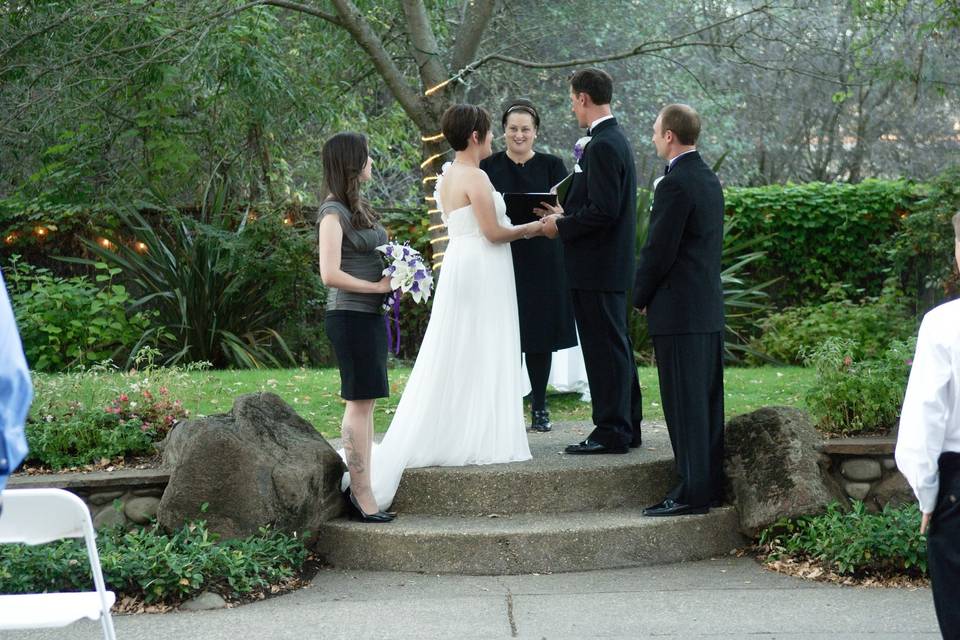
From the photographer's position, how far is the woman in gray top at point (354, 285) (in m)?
5.54

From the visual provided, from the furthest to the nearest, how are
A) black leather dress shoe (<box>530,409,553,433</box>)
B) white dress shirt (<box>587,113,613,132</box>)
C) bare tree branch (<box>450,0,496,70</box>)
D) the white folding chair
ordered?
bare tree branch (<box>450,0,496,70</box>), black leather dress shoe (<box>530,409,553,433</box>), white dress shirt (<box>587,113,613,132</box>), the white folding chair

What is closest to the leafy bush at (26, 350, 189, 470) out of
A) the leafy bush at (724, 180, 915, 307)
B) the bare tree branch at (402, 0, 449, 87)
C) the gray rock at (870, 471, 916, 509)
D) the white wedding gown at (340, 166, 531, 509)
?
the white wedding gown at (340, 166, 531, 509)

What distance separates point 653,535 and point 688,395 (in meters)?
0.74

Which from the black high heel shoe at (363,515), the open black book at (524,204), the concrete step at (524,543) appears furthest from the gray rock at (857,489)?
the black high heel shoe at (363,515)

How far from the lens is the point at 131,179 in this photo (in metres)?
11.2

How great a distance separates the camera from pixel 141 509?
19.0 feet

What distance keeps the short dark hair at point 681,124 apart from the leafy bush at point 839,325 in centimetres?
524

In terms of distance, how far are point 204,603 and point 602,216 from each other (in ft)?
9.47

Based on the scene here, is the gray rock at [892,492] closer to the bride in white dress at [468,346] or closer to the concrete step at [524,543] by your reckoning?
the concrete step at [524,543]

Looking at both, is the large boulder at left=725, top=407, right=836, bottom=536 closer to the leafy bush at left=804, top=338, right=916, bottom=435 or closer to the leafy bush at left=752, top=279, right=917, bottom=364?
the leafy bush at left=804, top=338, right=916, bottom=435

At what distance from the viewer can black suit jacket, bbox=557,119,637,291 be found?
609 cm

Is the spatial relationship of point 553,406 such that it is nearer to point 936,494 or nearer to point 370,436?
point 370,436

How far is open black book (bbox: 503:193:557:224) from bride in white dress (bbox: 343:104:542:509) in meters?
0.09

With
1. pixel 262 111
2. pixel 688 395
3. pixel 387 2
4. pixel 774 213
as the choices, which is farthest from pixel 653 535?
pixel 774 213
